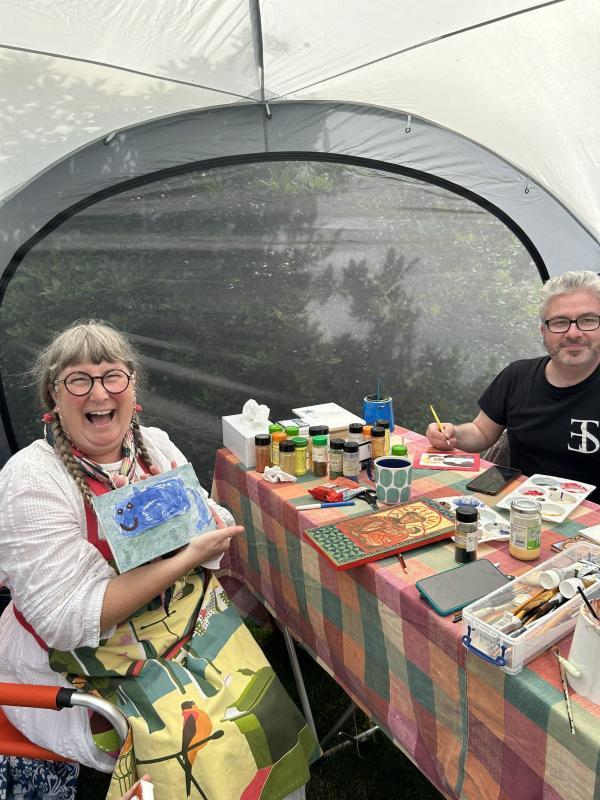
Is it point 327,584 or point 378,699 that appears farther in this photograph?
point 327,584

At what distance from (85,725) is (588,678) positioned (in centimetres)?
110

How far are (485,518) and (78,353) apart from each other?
45.5 inches

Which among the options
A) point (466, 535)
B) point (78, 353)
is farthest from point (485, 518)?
point (78, 353)

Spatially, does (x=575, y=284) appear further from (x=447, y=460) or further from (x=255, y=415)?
(x=255, y=415)

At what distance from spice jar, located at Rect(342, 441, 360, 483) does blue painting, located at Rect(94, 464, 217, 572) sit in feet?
1.78

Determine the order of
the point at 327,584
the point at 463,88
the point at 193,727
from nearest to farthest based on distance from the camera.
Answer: the point at 193,727, the point at 327,584, the point at 463,88

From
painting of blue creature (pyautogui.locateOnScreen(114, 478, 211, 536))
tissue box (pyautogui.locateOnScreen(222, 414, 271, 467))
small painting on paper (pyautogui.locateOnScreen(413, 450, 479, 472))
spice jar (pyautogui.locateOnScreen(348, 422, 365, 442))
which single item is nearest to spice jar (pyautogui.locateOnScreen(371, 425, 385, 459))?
spice jar (pyautogui.locateOnScreen(348, 422, 365, 442))

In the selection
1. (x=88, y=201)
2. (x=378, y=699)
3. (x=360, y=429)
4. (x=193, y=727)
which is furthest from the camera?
(x=88, y=201)

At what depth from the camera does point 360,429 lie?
198 centimetres

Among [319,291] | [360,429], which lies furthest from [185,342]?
[360,429]

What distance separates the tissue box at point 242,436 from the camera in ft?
6.76

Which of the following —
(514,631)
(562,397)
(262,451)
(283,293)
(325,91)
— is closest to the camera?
(514,631)

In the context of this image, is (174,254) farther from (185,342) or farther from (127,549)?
(127,549)

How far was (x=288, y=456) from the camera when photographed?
194 centimetres
